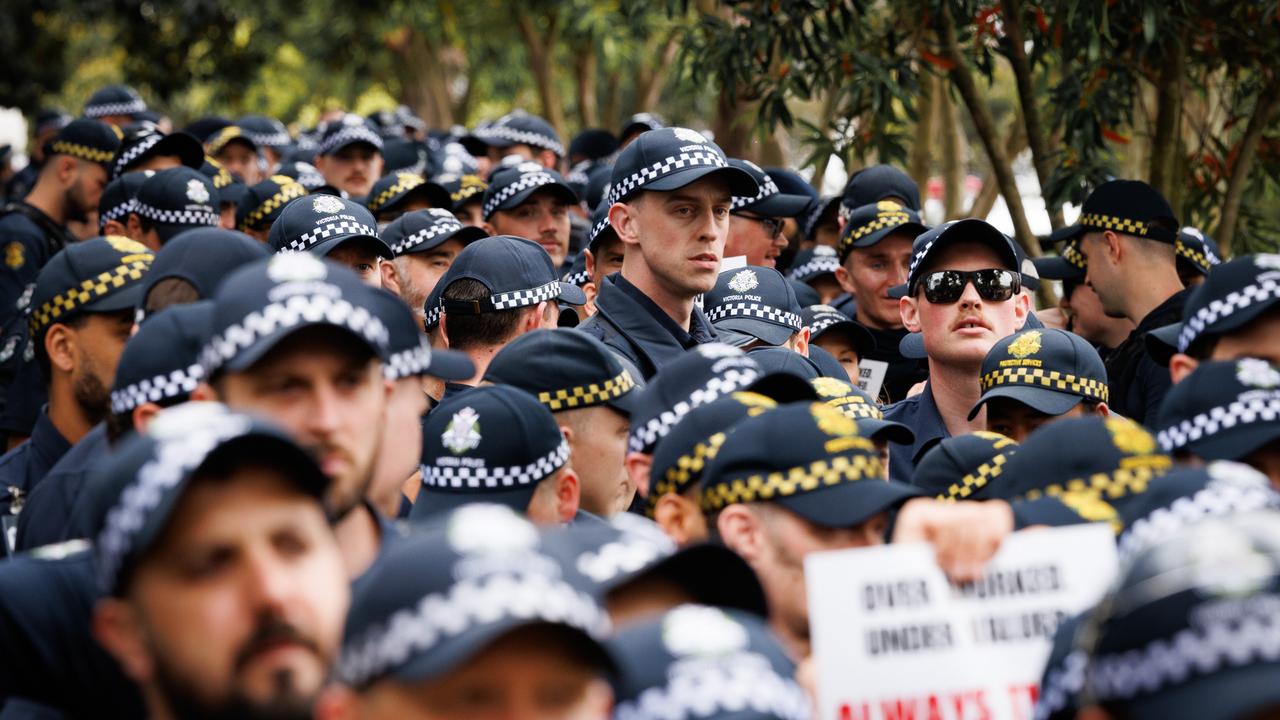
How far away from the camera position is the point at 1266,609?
8.27ft

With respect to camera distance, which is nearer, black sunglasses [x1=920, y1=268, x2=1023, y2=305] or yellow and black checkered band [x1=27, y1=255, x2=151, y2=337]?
yellow and black checkered band [x1=27, y1=255, x2=151, y2=337]

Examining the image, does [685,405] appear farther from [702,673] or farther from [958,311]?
[958,311]

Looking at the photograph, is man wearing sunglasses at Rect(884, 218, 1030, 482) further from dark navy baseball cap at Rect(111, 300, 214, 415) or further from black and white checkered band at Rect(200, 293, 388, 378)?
black and white checkered band at Rect(200, 293, 388, 378)

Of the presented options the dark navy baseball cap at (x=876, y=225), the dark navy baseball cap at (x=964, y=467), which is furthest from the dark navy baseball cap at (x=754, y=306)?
the dark navy baseball cap at (x=964, y=467)

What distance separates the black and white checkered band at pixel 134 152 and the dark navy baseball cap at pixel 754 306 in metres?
4.04

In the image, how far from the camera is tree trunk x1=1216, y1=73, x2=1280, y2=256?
9602mm

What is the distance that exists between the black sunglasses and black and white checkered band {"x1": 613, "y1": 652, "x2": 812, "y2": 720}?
14.5ft

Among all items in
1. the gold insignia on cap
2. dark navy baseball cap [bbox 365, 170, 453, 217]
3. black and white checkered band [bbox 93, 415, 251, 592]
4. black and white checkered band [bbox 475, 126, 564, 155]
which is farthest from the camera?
black and white checkered band [bbox 475, 126, 564, 155]

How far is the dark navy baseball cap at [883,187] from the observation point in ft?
34.0

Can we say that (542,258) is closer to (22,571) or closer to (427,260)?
(427,260)

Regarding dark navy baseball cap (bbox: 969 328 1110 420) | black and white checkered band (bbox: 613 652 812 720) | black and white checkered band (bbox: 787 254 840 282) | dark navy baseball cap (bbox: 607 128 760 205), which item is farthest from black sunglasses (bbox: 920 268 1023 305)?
black and white checkered band (bbox: 613 652 812 720)

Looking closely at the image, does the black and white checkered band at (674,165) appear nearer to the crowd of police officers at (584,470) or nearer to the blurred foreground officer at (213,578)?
the crowd of police officers at (584,470)

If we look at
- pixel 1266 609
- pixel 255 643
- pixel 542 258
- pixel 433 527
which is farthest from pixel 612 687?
pixel 542 258

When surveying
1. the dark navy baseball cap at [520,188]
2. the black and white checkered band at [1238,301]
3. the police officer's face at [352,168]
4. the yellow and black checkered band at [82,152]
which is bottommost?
the police officer's face at [352,168]
